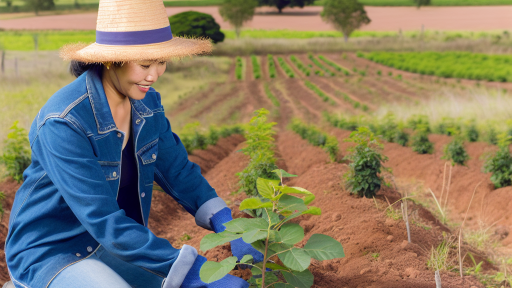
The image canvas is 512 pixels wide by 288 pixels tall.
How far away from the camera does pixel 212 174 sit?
6.26 metres

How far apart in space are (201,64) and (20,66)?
3440 millimetres

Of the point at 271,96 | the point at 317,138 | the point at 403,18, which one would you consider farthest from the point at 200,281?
the point at 403,18

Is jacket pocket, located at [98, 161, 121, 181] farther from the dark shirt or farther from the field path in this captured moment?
the field path

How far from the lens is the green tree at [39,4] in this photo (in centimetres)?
888

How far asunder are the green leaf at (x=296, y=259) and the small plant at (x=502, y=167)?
4324mm

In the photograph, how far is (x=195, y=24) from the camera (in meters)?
9.92

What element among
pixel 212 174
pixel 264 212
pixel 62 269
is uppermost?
pixel 264 212

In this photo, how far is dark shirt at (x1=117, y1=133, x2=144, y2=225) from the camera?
7.32ft

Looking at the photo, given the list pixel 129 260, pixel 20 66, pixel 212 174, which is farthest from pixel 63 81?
pixel 129 260

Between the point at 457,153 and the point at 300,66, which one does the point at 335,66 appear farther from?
the point at 457,153

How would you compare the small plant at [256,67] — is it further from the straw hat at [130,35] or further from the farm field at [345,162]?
the straw hat at [130,35]

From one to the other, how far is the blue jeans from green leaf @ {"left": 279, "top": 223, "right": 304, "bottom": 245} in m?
0.53

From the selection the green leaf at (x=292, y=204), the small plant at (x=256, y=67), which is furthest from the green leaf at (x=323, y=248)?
the small plant at (x=256, y=67)

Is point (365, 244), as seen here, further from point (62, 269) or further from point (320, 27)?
point (320, 27)
